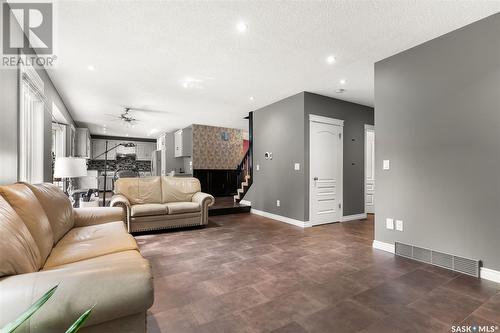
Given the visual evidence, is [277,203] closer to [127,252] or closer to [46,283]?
[127,252]

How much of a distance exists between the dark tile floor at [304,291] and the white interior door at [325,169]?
1249 millimetres

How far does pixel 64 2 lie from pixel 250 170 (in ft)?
15.5

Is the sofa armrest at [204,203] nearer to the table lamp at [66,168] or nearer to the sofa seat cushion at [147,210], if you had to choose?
the sofa seat cushion at [147,210]

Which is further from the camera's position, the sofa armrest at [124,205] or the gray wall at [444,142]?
the sofa armrest at [124,205]

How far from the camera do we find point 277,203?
519cm

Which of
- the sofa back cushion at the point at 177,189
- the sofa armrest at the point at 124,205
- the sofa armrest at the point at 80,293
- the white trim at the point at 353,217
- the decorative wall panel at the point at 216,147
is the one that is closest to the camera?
the sofa armrest at the point at 80,293

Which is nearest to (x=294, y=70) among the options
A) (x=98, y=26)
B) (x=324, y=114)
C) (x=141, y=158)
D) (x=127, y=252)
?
(x=324, y=114)

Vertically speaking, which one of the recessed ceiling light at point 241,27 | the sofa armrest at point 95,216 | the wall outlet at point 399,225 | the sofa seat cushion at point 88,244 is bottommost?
the wall outlet at point 399,225

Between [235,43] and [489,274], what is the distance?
3682 millimetres

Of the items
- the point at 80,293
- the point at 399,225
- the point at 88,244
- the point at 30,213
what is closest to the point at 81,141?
the point at 88,244

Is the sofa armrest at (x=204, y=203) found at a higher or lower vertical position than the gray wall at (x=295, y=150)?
lower

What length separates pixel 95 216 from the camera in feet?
9.14

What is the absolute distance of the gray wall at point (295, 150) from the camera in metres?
4.61

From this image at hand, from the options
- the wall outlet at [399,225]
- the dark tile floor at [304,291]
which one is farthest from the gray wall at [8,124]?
the wall outlet at [399,225]
